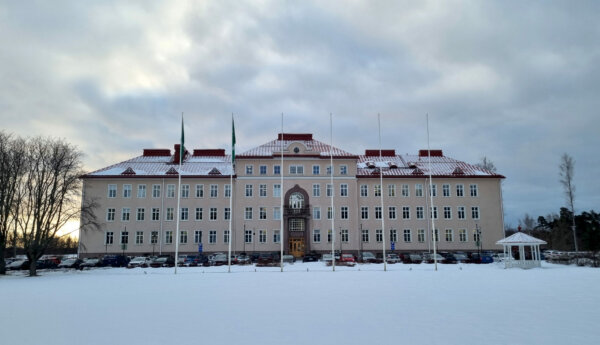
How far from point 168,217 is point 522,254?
44136 mm

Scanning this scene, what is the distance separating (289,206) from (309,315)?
45441mm

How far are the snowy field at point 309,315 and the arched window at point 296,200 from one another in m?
37.7

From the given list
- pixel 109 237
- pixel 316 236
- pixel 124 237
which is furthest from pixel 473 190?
pixel 109 237

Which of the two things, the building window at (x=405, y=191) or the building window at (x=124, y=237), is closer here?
the building window at (x=124, y=237)

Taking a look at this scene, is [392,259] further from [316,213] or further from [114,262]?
[114,262]

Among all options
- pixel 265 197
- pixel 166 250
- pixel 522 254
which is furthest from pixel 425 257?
pixel 166 250

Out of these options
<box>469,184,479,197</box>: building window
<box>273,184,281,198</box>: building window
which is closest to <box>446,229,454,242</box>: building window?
<box>469,184,479,197</box>: building window

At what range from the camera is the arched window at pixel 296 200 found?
59.8 m

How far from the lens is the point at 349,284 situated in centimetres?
2345

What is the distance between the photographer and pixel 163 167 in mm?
62312

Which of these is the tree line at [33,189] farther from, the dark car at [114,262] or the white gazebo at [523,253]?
the white gazebo at [523,253]

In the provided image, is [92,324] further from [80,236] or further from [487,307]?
[80,236]

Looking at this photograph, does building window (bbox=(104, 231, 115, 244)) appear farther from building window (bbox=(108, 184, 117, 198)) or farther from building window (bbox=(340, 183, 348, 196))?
building window (bbox=(340, 183, 348, 196))

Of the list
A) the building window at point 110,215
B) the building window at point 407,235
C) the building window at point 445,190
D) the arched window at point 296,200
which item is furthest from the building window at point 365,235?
the building window at point 110,215
